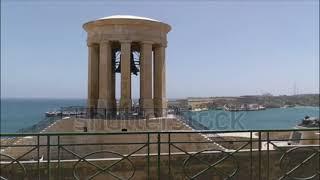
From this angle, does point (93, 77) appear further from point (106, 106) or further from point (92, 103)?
point (106, 106)

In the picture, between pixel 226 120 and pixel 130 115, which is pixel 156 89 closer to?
pixel 130 115

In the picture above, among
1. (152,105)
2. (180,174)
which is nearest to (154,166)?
(180,174)

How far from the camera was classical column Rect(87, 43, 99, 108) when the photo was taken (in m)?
22.7

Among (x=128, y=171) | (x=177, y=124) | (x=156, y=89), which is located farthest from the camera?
(x=156, y=89)

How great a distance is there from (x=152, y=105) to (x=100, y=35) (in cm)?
438

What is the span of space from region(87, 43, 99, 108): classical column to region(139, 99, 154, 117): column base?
104 inches

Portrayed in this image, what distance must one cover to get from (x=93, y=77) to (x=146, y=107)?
3470mm

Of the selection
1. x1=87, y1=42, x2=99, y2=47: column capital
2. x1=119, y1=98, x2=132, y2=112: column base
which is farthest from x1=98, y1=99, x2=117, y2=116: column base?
x1=87, y1=42, x2=99, y2=47: column capital

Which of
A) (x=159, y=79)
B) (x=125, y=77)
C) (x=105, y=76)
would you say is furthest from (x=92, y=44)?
(x=159, y=79)

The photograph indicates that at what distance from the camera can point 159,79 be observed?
22.7 meters

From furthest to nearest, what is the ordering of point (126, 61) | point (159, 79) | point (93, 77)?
point (93, 77)
point (159, 79)
point (126, 61)

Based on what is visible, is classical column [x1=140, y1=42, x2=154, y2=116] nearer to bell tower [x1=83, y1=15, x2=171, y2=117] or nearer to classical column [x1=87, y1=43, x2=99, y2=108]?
bell tower [x1=83, y1=15, x2=171, y2=117]

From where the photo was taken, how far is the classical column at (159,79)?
886 inches

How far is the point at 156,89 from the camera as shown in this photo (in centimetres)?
2272
